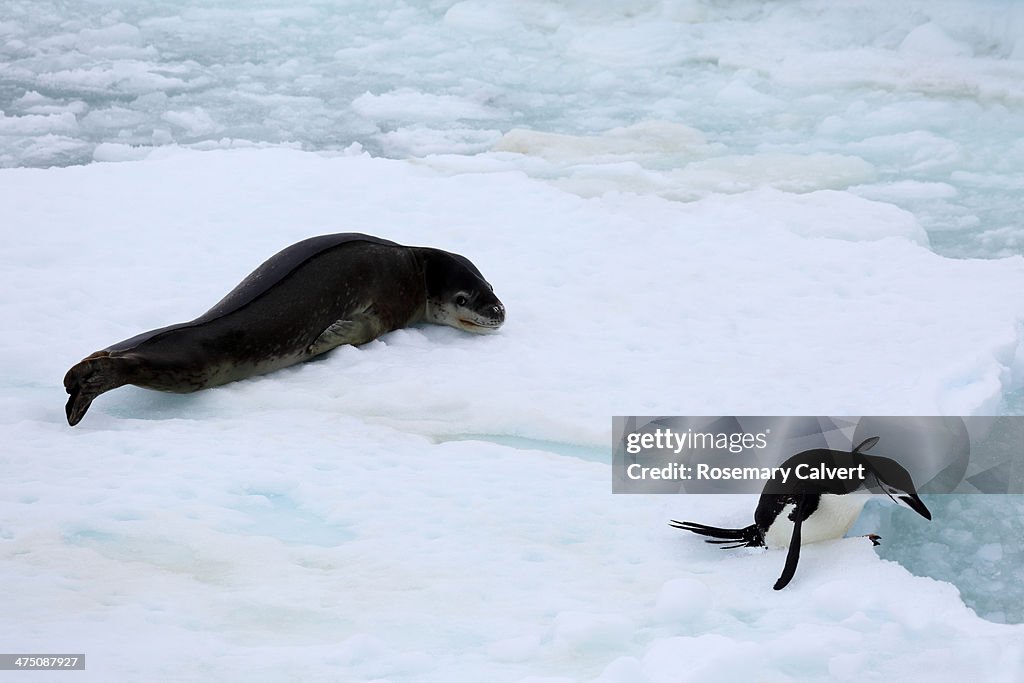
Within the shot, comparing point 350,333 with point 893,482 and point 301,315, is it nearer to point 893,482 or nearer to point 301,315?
point 301,315

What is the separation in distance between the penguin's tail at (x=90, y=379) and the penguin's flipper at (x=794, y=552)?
1.92 m

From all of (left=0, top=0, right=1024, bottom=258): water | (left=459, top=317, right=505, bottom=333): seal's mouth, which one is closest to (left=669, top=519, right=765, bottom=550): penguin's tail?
(left=459, top=317, right=505, bottom=333): seal's mouth

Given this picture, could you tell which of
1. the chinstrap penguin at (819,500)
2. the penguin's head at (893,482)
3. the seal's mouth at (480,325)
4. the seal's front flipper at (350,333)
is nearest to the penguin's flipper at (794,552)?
the chinstrap penguin at (819,500)

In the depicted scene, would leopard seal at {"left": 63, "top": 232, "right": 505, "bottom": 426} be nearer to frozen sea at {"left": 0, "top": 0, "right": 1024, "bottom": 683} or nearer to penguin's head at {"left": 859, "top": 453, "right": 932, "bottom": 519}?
frozen sea at {"left": 0, "top": 0, "right": 1024, "bottom": 683}

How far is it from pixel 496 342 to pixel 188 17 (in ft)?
23.4

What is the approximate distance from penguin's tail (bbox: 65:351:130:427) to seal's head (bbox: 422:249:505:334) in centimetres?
119

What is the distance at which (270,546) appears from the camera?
255 centimetres

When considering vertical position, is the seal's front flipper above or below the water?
below

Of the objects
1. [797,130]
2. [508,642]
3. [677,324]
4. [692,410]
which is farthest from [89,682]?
[797,130]

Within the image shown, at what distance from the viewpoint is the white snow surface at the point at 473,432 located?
7.28 ft

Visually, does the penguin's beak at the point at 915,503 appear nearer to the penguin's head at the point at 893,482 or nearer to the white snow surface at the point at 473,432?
the penguin's head at the point at 893,482

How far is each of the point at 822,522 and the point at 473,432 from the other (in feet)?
3.70

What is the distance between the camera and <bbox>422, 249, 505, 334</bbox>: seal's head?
3.96m

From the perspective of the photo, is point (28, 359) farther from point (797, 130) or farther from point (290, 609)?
point (797, 130)
